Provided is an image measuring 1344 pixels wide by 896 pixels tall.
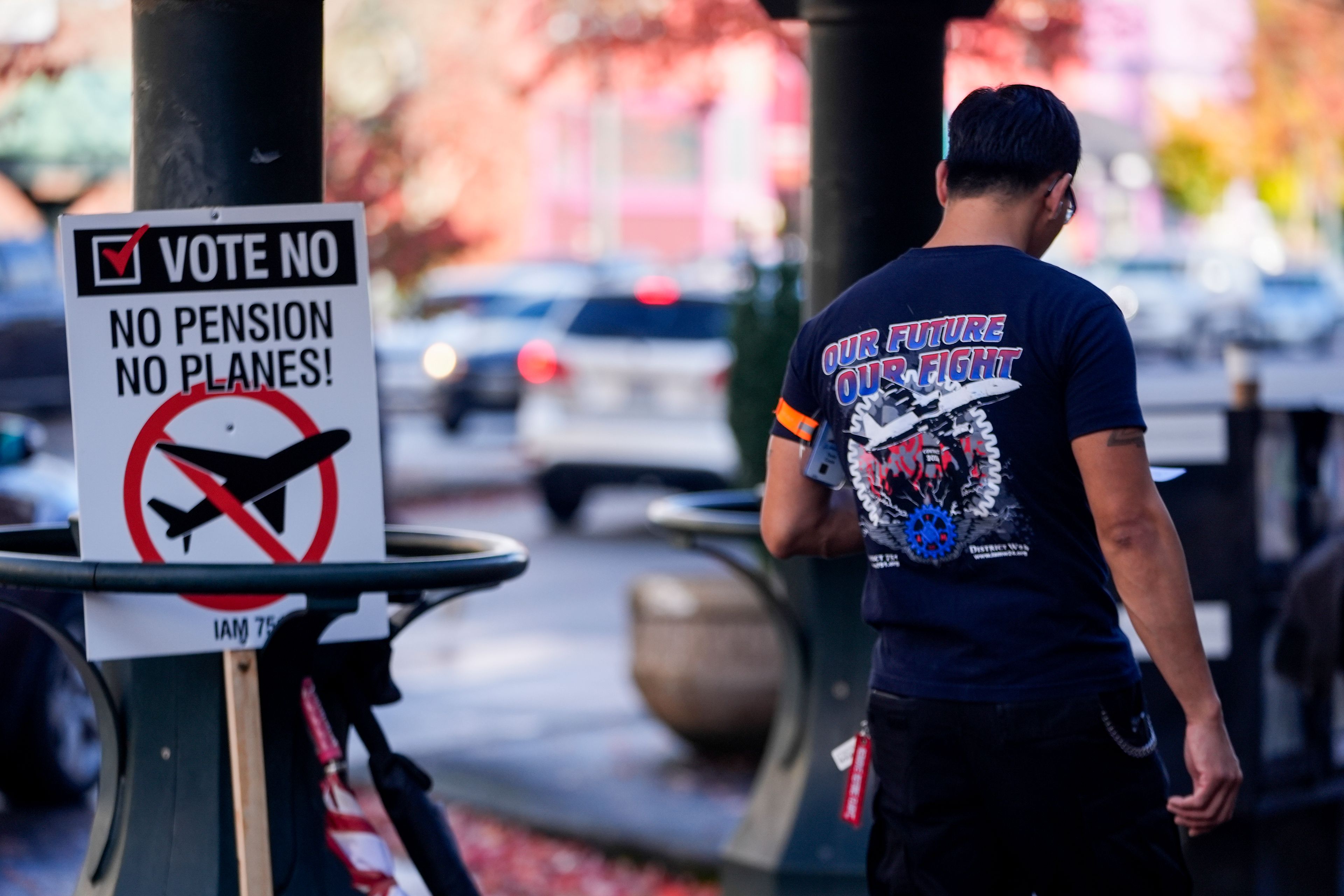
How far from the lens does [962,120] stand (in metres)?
2.69

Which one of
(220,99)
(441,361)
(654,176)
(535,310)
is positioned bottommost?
(441,361)

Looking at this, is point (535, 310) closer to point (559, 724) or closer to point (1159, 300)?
point (1159, 300)

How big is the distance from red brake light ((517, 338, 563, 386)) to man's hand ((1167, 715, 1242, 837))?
1073 cm

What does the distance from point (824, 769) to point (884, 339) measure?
1.86m

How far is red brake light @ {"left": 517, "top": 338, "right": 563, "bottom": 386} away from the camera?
13.3 meters

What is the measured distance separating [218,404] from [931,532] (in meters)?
1.24

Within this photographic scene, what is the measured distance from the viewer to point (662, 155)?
48.8 meters

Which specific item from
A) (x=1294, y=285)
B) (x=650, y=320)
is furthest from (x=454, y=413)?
(x=1294, y=285)

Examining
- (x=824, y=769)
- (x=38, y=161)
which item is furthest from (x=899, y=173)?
(x=38, y=161)

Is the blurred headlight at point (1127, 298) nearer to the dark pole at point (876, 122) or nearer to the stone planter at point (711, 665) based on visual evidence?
the stone planter at point (711, 665)

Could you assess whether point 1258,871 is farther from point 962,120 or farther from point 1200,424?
point 962,120

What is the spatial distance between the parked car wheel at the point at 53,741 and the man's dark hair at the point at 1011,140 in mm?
4326

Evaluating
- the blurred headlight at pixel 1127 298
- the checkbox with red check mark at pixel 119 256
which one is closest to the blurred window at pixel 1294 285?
the blurred headlight at pixel 1127 298

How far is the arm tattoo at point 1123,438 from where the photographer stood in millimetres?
2516
